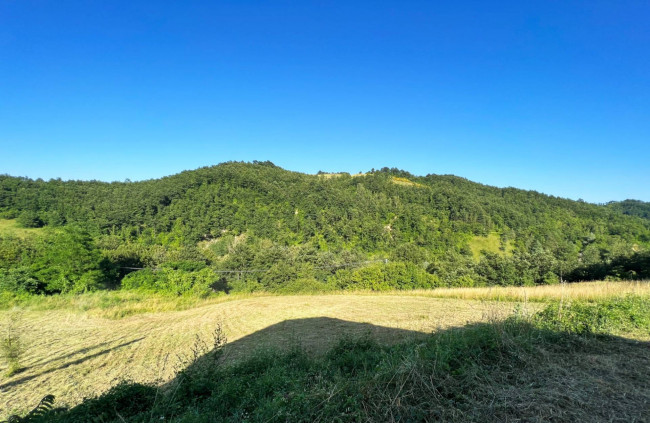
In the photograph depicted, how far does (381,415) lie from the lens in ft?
9.28

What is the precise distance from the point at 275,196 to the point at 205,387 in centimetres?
8613

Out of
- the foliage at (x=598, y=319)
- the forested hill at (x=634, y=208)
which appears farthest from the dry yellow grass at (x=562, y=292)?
the forested hill at (x=634, y=208)

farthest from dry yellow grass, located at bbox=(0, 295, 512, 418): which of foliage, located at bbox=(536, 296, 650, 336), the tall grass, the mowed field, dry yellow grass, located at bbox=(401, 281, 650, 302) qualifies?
dry yellow grass, located at bbox=(401, 281, 650, 302)

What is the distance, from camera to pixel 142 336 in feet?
33.8

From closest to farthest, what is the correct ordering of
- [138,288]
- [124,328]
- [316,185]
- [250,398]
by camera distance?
[250,398], [124,328], [138,288], [316,185]

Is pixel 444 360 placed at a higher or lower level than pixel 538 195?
lower

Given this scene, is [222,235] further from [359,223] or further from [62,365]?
[62,365]

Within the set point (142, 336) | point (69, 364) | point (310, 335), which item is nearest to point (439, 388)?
point (310, 335)

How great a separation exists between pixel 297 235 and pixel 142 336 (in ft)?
216

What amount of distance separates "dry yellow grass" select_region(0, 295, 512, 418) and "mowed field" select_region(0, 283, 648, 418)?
19mm

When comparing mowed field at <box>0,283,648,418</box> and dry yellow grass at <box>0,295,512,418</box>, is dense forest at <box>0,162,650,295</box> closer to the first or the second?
mowed field at <box>0,283,648,418</box>

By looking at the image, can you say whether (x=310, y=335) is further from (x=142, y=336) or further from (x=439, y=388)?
(x=439, y=388)

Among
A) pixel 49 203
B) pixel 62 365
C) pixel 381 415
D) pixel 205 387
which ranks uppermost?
pixel 49 203

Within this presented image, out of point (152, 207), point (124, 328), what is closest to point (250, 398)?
point (124, 328)
